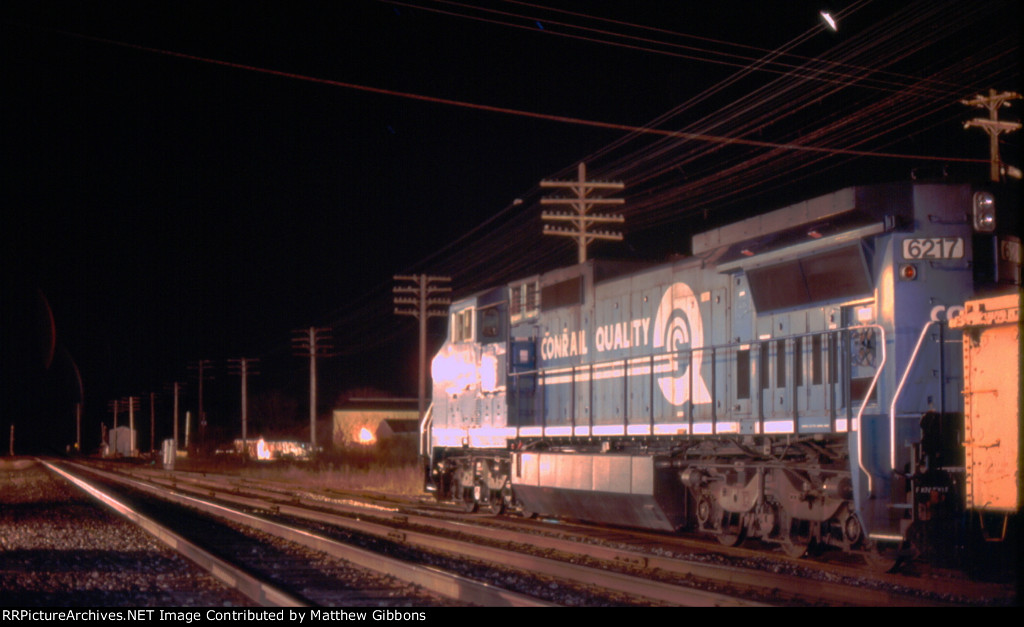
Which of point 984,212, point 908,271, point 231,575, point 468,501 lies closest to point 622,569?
point 231,575

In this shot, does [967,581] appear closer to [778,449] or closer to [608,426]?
[778,449]

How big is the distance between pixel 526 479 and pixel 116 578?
24.9 ft

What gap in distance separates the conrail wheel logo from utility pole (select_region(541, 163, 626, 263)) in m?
13.5

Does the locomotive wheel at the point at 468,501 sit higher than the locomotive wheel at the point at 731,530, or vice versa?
the locomotive wheel at the point at 731,530

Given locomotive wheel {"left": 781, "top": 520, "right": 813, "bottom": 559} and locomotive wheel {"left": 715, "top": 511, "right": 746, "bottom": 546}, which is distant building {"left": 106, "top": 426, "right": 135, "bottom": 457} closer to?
locomotive wheel {"left": 715, "top": 511, "right": 746, "bottom": 546}

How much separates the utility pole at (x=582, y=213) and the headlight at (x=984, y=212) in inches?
700

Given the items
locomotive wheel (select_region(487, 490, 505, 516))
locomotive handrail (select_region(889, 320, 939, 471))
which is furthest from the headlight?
locomotive wheel (select_region(487, 490, 505, 516))

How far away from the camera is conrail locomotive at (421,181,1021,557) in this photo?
9.21 metres

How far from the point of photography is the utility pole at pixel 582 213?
2816 cm

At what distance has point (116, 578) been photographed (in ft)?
33.3

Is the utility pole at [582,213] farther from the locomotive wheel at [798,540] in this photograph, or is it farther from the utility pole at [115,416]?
the utility pole at [115,416]

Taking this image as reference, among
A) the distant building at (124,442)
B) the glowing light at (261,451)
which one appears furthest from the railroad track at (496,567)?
the distant building at (124,442)

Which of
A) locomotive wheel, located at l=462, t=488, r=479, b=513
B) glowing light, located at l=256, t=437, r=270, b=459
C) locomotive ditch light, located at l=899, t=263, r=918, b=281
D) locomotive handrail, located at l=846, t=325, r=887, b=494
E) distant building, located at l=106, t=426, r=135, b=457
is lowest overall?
distant building, located at l=106, t=426, r=135, b=457

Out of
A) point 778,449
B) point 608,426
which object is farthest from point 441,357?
point 778,449
